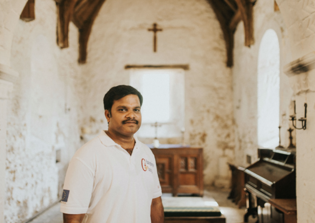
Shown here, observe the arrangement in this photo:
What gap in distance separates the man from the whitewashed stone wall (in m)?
1.21

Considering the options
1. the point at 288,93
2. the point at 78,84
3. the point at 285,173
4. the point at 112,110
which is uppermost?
the point at 78,84

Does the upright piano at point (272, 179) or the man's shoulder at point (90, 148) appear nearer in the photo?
the man's shoulder at point (90, 148)

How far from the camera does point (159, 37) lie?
21.6ft

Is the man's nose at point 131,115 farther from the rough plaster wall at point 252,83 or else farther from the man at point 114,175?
the rough plaster wall at point 252,83

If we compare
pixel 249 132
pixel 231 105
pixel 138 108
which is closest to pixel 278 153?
pixel 249 132

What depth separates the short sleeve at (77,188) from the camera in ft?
4.24

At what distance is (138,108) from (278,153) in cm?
253

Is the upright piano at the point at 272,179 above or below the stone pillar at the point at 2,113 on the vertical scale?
below

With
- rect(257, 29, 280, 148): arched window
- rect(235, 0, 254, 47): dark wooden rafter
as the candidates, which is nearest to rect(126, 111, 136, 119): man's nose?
rect(257, 29, 280, 148): arched window

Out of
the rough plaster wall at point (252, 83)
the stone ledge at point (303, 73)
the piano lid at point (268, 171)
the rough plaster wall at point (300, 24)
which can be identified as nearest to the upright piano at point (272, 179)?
the piano lid at point (268, 171)

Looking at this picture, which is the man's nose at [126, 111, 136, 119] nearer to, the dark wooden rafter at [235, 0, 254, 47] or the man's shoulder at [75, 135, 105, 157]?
the man's shoulder at [75, 135, 105, 157]

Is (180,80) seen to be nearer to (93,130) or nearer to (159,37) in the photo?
(159,37)

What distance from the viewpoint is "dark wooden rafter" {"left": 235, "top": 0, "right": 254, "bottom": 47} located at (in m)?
4.92

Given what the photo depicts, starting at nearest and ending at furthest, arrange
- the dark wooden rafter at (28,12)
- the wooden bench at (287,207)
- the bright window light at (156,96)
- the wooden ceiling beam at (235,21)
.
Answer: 1. the wooden bench at (287,207)
2. the dark wooden rafter at (28,12)
3. the wooden ceiling beam at (235,21)
4. the bright window light at (156,96)
